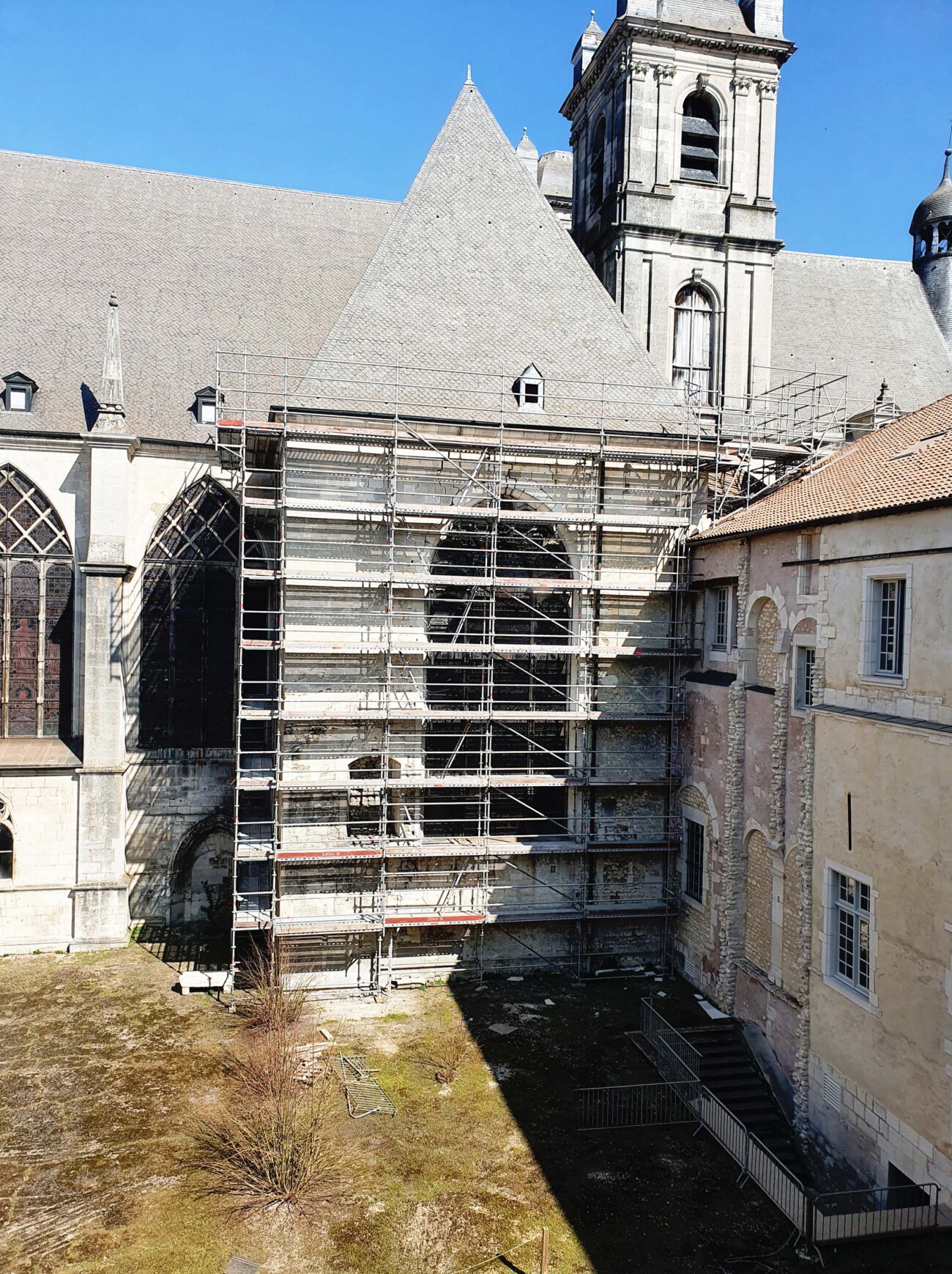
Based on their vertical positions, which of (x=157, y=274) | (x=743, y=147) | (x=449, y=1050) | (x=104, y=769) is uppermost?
(x=743, y=147)

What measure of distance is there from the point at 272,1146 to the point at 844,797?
8.55 metres

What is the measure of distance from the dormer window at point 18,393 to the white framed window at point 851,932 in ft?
59.4

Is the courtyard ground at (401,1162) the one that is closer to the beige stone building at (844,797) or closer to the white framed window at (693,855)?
the beige stone building at (844,797)

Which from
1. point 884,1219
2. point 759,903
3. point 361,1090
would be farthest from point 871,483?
point 361,1090

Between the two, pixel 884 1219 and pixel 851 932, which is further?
pixel 851 932

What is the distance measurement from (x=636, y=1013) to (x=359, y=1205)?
22.1 ft

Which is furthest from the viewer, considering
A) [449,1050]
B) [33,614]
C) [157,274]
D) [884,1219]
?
[157,274]

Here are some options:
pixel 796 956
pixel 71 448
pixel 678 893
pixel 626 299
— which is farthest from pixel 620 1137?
pixel 626 299

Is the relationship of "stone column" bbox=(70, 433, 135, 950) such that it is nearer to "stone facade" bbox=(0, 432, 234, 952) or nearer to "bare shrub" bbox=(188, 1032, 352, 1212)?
"stone facade" bbox=(0, 432, 234, 952)

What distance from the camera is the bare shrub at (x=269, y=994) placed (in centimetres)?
1470

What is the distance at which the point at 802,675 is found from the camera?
14.4 metres

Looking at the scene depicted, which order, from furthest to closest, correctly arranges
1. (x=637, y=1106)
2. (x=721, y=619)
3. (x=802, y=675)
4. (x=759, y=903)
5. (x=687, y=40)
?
1. (x=687, y=40)
2. (x=721, y=619)
3. (x=759, y=903)
4. (x=802, y=675)
5. (x=637, y=1106)

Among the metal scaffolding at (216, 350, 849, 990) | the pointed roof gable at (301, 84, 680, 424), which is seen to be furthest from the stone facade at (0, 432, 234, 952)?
the pointed roof gable at (301, 84, 680, 424)

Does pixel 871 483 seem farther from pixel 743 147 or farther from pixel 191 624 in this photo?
pixel 743 147
